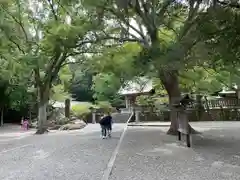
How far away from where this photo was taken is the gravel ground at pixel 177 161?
7484 mm

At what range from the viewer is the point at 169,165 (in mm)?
8734

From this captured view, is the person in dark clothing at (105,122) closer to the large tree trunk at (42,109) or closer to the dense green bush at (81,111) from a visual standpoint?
the large tree trunk at (42,109)

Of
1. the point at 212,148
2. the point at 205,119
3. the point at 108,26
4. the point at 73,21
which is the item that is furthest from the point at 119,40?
the point at 205,119

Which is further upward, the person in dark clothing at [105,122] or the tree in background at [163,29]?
the tree in background at [163,29]

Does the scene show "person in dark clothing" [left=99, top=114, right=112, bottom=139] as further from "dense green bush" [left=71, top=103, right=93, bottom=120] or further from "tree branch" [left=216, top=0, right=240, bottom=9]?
"dense green bush" [left=71, top=103, right=93, bottom=120]

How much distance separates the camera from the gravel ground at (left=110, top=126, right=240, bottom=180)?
7.48 metres

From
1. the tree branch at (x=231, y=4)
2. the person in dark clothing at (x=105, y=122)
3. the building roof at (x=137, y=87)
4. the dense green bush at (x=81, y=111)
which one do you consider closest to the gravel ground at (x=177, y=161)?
the person in dark clothing at (x=105, y=122)

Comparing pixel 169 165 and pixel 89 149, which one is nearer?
pixel 169 165

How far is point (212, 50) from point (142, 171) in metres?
4.02

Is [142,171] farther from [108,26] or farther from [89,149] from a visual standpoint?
[108,26]

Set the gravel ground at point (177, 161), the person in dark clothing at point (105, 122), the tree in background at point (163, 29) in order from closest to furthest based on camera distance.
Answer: the gravel ground at point (177, 161), the tree in background at point (163, 29), the person in dark clothing at point (105, 122)

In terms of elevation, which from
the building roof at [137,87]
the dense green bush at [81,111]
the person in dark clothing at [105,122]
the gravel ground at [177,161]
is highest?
the building roof at [137,87]

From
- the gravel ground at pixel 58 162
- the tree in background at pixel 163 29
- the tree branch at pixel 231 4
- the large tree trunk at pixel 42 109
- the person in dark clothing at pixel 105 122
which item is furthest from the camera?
the large tree trunk at pixel 42 109

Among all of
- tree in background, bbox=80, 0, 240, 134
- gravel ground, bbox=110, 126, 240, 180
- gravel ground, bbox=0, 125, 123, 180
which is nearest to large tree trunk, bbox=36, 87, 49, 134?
tree in background, bbox=80, 0, 240, 134
